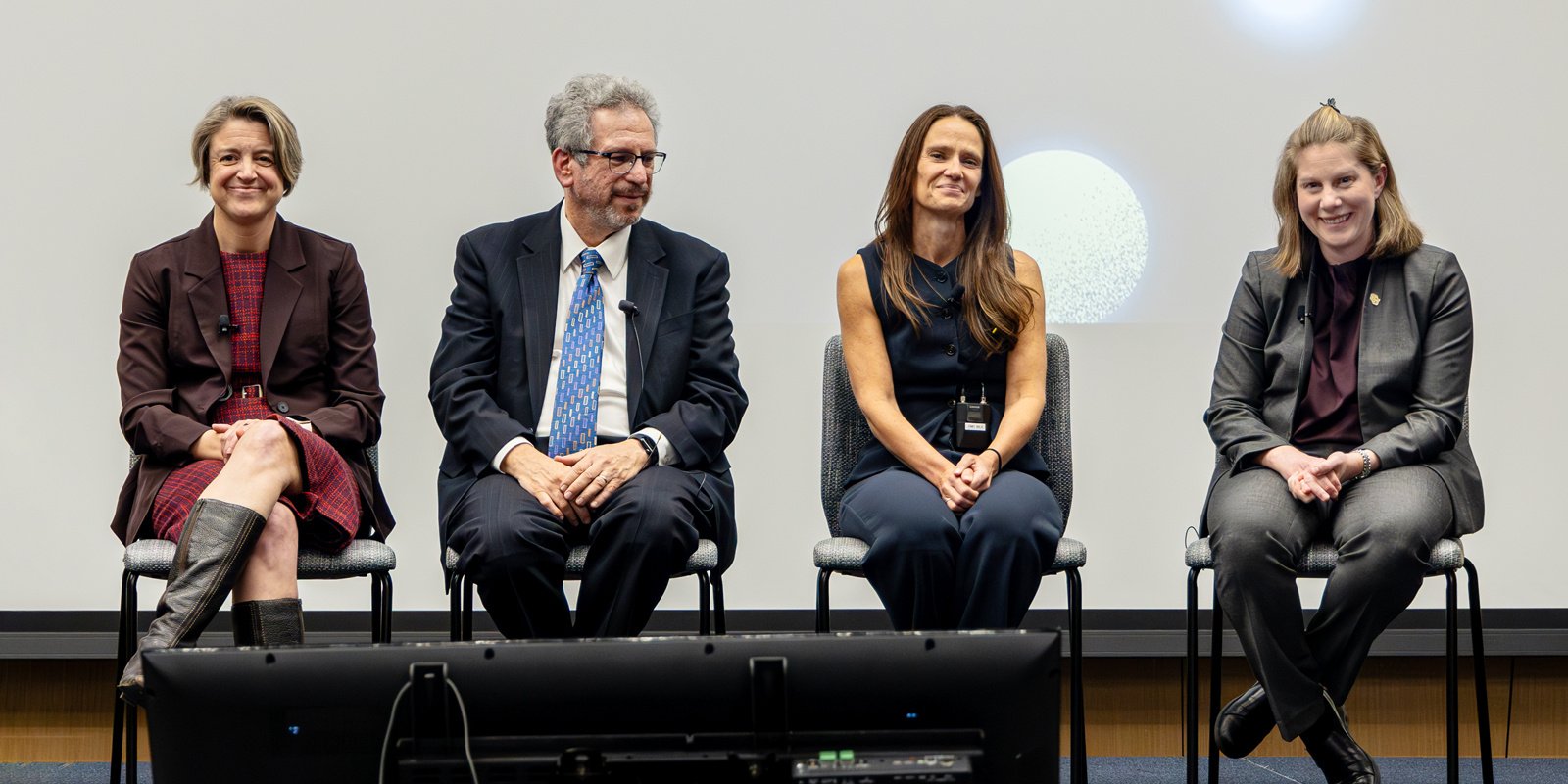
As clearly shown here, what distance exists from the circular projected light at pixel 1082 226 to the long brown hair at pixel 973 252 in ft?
1.56

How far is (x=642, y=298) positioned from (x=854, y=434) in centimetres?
50

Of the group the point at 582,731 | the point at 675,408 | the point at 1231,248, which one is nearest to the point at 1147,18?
the point at 1231,248

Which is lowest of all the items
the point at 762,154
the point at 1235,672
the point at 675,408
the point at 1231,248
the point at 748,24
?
the point at 1235,672

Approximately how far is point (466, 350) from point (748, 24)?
1.13 metres

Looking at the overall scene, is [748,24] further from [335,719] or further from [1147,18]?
[335,719]

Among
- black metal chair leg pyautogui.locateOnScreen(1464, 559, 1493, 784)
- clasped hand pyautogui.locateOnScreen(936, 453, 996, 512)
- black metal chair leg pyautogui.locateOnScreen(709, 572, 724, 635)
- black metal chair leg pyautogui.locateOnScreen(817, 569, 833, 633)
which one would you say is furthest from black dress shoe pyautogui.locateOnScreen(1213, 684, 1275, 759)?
black metal chair leg pyautogui.locateOnScreen(709, 572, 724, 635)

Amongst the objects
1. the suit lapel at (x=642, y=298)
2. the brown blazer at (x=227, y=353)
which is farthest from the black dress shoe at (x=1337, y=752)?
the brown blazer at (x=227, y=353)

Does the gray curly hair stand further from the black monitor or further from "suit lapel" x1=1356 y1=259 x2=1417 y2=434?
the black monitor

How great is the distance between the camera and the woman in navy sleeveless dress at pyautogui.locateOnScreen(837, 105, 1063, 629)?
244 centimetres

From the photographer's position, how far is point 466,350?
2646 millimetres

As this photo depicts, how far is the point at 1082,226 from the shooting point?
3252mm

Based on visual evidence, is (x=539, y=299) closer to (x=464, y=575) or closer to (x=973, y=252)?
(x=464, y=575)

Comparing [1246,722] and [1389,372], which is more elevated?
[1389,372]

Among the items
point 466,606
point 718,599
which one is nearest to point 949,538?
point 718,599
